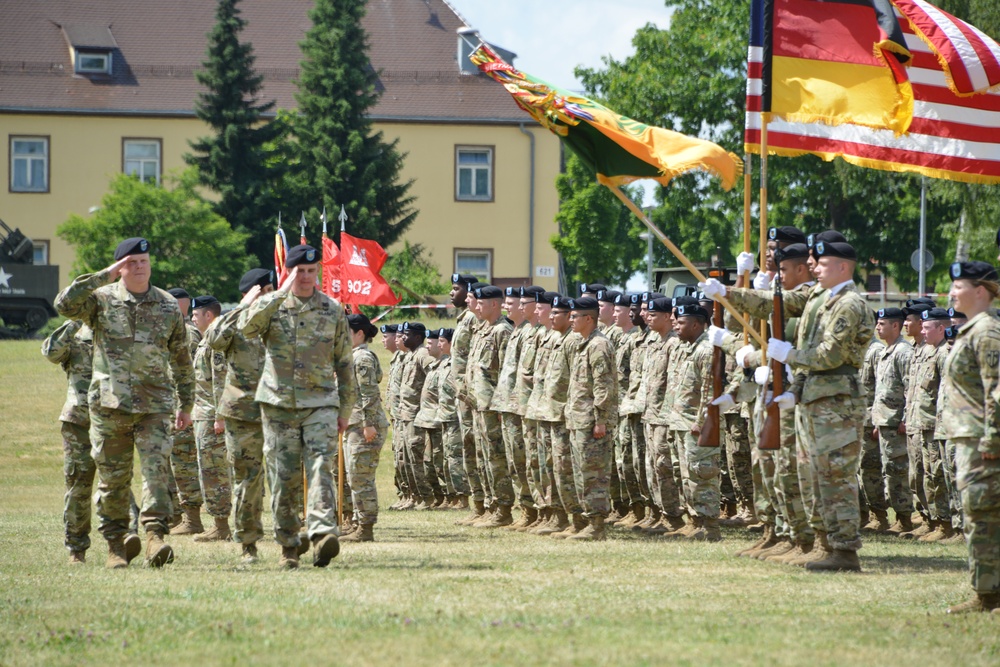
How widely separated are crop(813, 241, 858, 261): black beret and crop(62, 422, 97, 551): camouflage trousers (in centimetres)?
587

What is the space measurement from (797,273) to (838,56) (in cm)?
174

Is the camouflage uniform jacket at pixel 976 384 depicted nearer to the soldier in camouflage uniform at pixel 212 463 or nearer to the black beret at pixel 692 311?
the black beret at pixel 692 311

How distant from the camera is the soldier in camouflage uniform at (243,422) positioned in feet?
36.1

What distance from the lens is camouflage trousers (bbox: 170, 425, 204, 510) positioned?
14.2 metres

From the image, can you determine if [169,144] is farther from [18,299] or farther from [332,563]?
[332,563]

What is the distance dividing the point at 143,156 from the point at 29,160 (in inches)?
149

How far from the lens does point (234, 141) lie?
43.0 meters

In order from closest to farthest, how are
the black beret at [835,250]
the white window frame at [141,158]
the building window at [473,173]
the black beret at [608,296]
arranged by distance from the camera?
1. the black beret at [835,250]
2. the black beret at [608,296]
3. the white window frame at [141,158]
4. the building window at [473,173]

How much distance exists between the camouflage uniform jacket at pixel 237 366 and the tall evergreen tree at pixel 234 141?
103ft

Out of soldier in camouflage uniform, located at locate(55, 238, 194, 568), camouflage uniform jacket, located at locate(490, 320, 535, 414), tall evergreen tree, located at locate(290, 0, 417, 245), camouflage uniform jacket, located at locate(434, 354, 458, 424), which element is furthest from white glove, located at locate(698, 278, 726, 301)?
tall evergreen tree, located at locate(290, 0, 417, 245)

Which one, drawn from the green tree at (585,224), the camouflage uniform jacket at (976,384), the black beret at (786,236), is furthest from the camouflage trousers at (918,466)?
the green tree at (585,224)

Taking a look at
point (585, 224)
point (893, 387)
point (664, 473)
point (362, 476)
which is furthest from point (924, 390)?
point (585, 224)

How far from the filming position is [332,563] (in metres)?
10.9

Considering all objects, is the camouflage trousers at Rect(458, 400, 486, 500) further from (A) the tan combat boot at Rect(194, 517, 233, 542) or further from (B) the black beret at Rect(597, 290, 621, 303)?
(A) the tan combat boot at Rect(194, 517, 233, 542)
